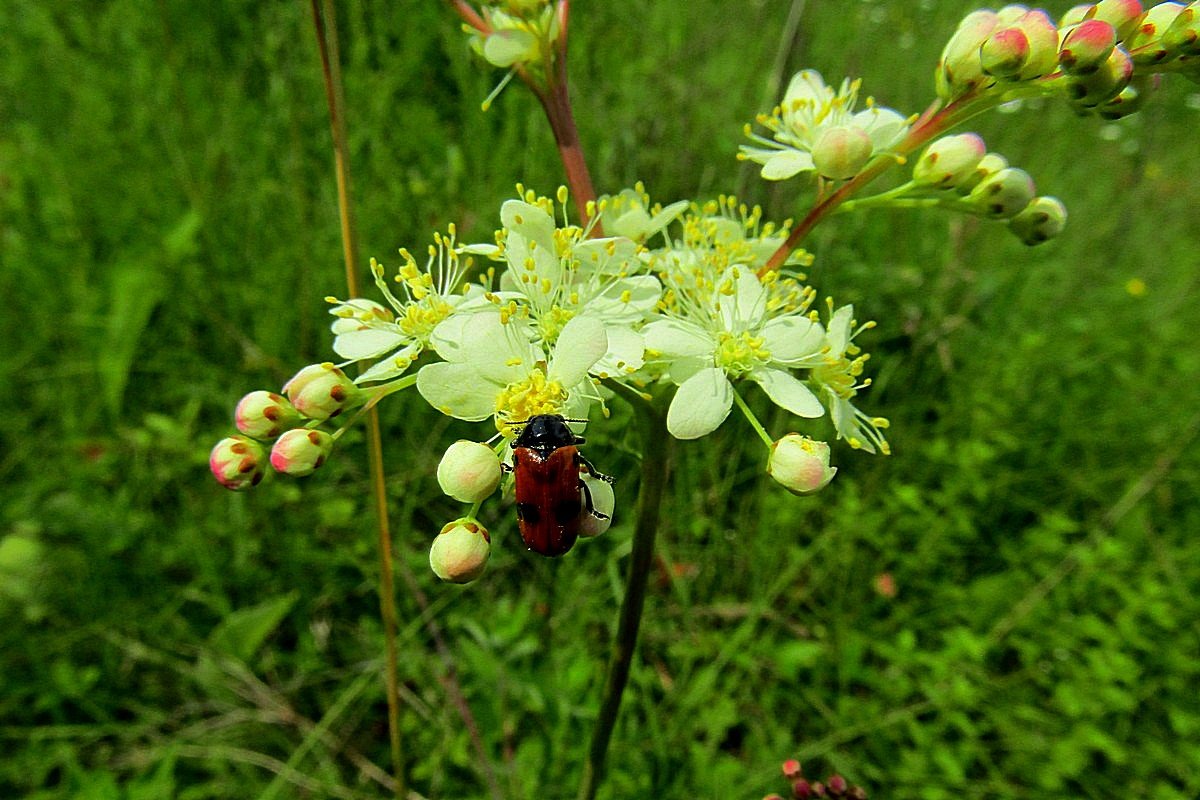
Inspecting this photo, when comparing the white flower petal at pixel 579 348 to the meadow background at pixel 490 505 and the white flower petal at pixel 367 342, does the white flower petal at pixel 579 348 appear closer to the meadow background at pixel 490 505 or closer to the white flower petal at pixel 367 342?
the white flower petal at pixel 367 342

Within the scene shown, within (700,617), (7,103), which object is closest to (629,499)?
(700,617)

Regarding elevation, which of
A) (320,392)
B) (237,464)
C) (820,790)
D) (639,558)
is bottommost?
(820,790)

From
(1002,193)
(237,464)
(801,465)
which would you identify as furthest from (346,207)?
(1002,193)

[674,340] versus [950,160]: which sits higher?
[950,160]

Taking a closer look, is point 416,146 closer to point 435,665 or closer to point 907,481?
point 435,665

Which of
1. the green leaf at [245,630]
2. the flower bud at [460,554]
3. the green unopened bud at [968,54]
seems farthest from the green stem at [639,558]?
the green leaf at [245,630]

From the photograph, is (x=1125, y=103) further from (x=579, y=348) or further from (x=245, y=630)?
(x=245, y=630)

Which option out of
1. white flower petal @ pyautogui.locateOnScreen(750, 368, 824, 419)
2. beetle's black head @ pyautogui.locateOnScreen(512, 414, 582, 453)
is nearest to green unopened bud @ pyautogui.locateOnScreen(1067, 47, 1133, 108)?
white flower petal @ pyautogui.locateOnScreen(750, 368, 824, 419)
